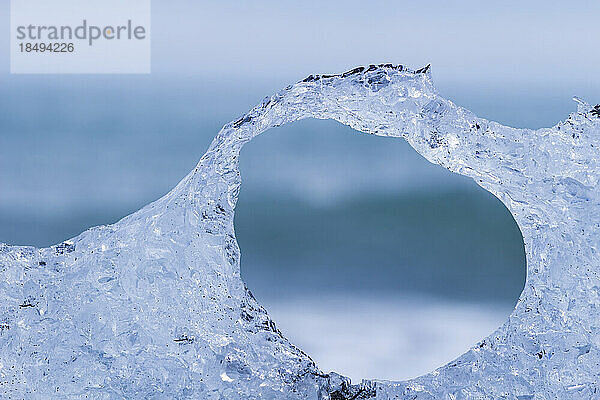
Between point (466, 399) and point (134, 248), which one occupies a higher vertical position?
point (134, 248)

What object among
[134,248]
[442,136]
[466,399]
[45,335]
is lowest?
[466,399]

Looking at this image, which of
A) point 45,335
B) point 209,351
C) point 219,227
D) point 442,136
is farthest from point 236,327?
point 442,136

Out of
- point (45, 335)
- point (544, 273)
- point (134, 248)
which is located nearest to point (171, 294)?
point (134, 248)

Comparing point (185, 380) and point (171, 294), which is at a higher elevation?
point (171, 294)

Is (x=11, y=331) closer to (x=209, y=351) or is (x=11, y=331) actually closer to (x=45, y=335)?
(x=45, y=335)

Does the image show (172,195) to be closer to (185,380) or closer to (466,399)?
(185,380)

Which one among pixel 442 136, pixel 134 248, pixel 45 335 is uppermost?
pixel 442 136
